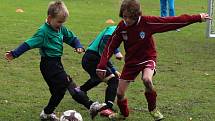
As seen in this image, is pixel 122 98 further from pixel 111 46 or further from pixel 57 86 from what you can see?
pixel 57 86

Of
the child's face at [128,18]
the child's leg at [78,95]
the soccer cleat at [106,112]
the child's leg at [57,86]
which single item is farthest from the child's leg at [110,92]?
the child's face at [128,18]

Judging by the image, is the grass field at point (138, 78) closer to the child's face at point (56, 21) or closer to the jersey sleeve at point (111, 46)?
the jersey sleeve at point (111, 46)

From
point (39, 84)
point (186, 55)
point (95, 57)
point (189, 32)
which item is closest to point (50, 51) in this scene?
point (95, 57)

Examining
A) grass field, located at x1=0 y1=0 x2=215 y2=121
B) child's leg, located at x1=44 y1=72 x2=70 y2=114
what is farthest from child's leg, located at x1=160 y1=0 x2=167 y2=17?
child's leg, located at x1=44 y1=72 x2=70 y2=114

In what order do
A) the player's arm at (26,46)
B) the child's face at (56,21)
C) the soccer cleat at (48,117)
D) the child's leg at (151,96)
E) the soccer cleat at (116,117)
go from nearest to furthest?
the player's arm at (26,46) < the child's face at (56,21) < the child's leg at (151,96) < the soccer cleat at (48,117) < the soccer cleat at (116,117)

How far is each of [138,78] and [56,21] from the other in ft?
9.77

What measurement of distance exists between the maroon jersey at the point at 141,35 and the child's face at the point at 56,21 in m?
0.62

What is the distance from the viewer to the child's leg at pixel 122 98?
19.5 feet

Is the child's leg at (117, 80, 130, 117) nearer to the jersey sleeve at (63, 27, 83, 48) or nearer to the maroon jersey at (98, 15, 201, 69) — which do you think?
the maroon jersey at (98, 15, 201, 69)

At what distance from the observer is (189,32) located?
44.9 ft

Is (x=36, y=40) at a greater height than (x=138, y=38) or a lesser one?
greater

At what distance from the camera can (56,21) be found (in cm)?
566

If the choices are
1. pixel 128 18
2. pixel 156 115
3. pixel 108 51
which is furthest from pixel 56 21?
pixel 156 115

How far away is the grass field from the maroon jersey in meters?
0.78
